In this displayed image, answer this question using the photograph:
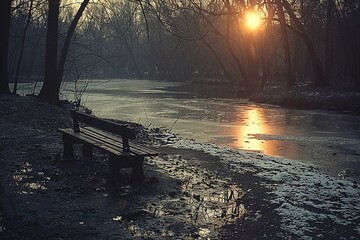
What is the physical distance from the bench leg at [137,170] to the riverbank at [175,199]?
0.15 meters

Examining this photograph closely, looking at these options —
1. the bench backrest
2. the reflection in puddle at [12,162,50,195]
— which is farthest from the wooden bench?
the reflection in puddle at [12,162,50,195]

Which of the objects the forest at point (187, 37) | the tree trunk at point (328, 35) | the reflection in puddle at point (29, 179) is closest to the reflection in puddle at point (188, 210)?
the reflection in puddle at point (29, 179)

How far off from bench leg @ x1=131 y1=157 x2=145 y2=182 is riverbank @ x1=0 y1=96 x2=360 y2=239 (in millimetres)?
152

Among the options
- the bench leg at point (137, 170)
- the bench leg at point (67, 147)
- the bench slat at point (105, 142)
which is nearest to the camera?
the bench slat at point (105, 142)

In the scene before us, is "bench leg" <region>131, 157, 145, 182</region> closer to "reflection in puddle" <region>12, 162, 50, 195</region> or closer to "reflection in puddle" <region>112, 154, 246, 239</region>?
"reflection in puddle" <region>112, 154, 246, 239</region>

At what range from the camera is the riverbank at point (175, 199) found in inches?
194

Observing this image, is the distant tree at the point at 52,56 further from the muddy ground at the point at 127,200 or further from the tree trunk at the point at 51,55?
the muddy ground at the point at 127,200

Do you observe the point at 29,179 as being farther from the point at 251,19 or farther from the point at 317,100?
the point at 251,19

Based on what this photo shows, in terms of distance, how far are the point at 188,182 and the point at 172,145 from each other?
13.3 feet

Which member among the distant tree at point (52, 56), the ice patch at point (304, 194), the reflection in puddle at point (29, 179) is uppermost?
the distant tree at point (52, 56)

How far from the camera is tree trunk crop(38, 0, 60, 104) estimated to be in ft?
61.3

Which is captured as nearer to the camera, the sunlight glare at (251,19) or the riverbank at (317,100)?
the riverbank at (317,100)

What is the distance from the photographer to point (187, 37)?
84.4 feet

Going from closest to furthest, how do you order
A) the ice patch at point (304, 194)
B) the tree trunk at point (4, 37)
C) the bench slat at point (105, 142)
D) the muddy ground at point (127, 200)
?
the muddy ground at point (127, 200) → the ice patch at point (304, 194) → the bench slat at point (105, 142) → the tree trunk at point (4, 37)
